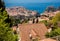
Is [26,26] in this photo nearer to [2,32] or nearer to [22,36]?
[22,36]

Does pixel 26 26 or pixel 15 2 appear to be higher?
pixel 26 26

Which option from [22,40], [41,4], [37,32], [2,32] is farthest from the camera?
[41,4]

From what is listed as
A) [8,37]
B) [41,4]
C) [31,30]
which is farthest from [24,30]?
[41,4]

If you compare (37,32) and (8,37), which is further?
(37,32)

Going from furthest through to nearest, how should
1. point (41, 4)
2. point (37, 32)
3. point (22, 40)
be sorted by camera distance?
point (41, 4), point (37, 32), point (22, 40)

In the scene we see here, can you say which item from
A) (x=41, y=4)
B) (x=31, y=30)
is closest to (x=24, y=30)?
(x=31, y=30)

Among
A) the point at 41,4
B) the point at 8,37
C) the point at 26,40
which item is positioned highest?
the point at 8,37

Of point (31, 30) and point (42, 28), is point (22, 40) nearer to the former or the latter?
point (31, 30)
